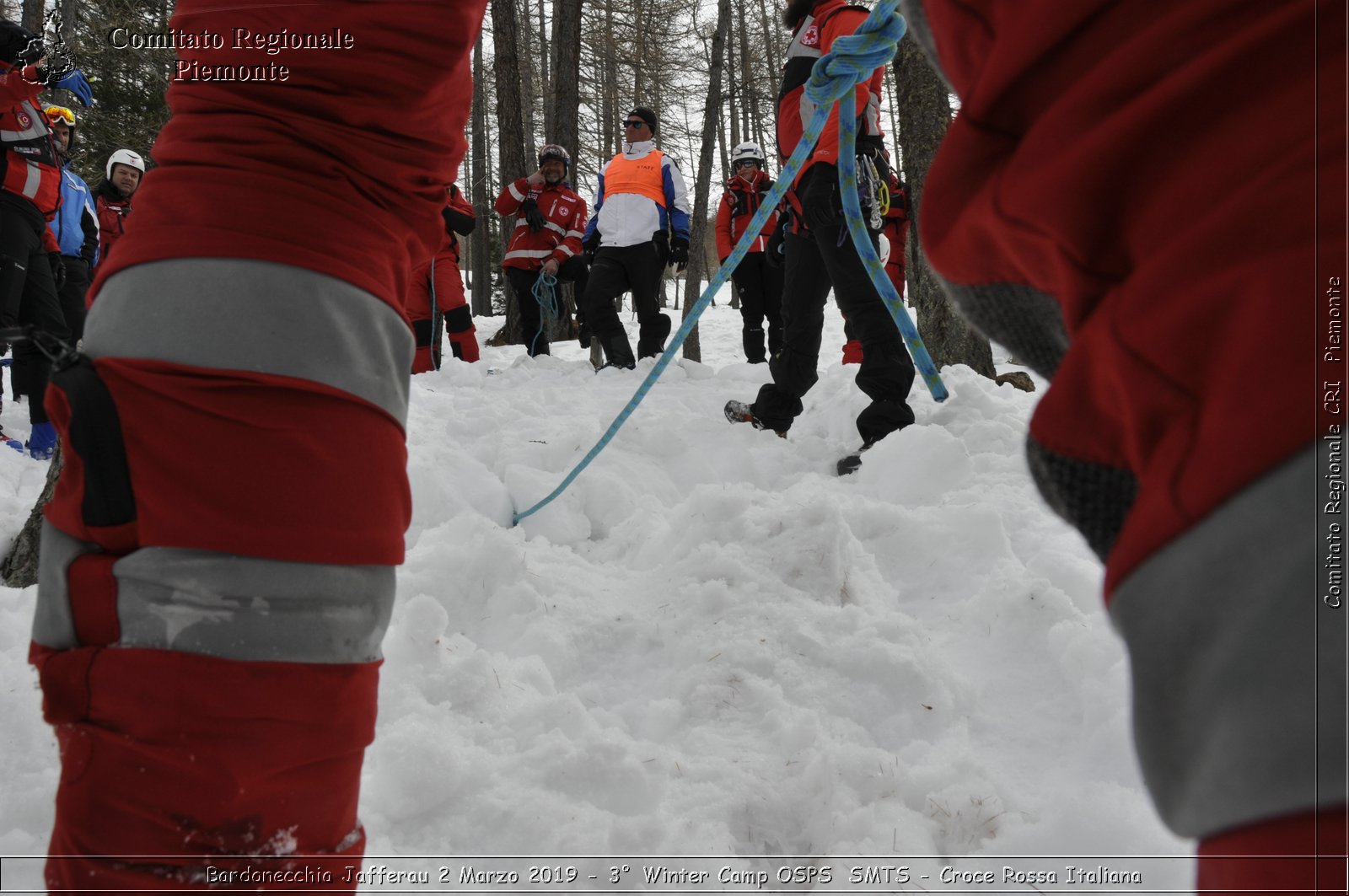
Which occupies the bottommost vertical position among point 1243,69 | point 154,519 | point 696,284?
point 696,284

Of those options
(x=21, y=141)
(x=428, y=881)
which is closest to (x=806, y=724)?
(x=428, y=881)

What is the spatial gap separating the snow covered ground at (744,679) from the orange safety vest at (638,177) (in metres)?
4.24

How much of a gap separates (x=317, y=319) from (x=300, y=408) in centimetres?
10

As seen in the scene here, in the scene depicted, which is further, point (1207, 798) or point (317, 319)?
point (317, 319)

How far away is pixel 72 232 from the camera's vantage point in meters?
5.59

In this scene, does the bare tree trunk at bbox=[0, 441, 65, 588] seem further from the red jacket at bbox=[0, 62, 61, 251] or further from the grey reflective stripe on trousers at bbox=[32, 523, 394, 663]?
the red jacket at bbox=[0, 62, 61, 251]

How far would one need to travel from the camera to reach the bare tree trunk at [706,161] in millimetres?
9227

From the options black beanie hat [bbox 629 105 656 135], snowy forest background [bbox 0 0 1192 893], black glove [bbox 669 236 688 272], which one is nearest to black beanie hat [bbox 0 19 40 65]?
snowy forest background [bbox 0 0 1192 893]

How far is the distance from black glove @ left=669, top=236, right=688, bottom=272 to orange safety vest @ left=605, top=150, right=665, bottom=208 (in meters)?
0.30

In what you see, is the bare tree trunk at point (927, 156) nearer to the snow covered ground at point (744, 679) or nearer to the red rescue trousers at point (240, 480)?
the snow covered ground at point (744, 679)

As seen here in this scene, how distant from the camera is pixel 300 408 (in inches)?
34.9

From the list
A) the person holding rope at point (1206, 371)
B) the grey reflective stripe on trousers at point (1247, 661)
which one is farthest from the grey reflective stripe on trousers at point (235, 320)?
the grey reflective stripe on trousers at point (1247, 661)

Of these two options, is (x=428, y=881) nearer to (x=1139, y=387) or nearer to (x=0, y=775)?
(x=0, y=775)

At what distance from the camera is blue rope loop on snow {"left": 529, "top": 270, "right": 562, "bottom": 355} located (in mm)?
7625
